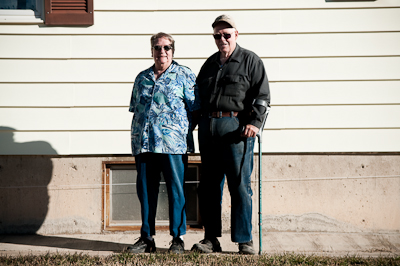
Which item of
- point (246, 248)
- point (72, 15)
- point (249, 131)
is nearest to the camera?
point (249, 131)

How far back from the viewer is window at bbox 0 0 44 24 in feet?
16.1

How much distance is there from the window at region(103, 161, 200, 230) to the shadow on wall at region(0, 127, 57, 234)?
0.70m

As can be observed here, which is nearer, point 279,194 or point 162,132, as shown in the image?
point 162,132

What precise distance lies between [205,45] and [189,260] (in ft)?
7.89

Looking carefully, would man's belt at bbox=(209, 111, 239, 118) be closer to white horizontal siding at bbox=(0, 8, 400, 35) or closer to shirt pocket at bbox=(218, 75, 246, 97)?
shirt pocket at bbox=(218, 75, 246, 97)

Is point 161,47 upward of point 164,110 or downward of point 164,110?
upward

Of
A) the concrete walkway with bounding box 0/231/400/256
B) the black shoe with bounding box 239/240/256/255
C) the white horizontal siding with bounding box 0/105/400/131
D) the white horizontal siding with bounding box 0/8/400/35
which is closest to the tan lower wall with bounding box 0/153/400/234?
the concrete walkway with bounding box 0/231/400/256

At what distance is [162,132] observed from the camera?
→ 3941 millimetres

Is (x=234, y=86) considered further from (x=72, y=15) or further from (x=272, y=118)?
(x=72, y=15)

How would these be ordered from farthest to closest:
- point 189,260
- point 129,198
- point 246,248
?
1. point 129,198
2. point 246,248
3. point 189,260

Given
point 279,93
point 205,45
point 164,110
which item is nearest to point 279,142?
Answer: point 279,93

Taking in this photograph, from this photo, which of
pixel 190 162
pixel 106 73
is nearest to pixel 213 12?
pixel 106 73

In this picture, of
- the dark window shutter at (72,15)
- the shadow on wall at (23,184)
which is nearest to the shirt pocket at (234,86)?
the dark window shutter at (72,15)

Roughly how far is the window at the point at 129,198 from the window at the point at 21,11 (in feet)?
6.04
